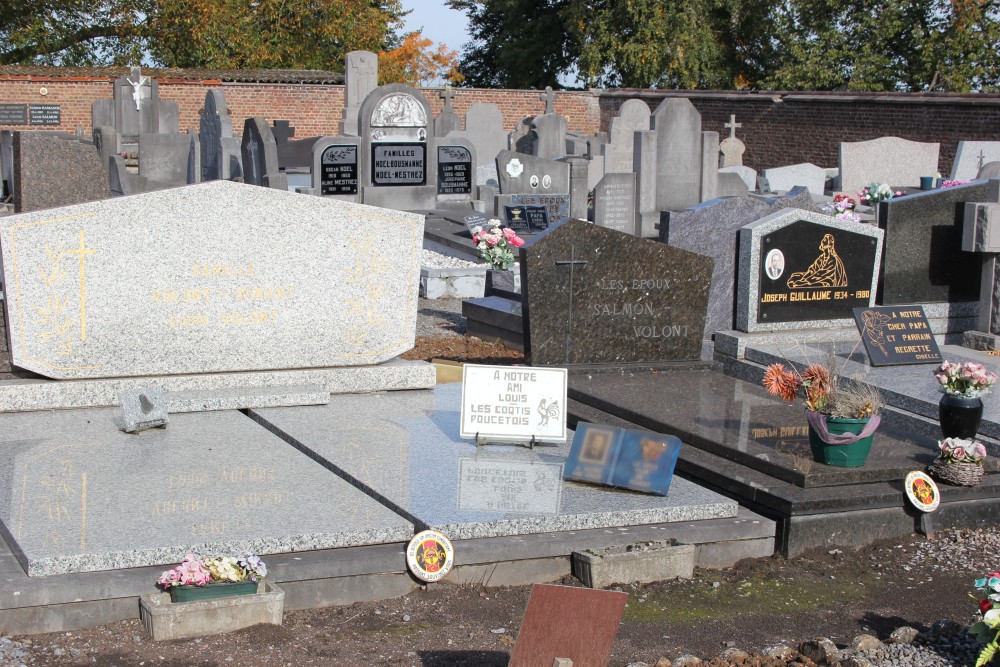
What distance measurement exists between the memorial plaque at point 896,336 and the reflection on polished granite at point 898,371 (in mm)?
65

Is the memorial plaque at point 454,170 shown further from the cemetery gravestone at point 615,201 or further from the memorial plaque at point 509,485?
the memorial plaque at point 509,485

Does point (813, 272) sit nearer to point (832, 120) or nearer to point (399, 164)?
point (399, 164)

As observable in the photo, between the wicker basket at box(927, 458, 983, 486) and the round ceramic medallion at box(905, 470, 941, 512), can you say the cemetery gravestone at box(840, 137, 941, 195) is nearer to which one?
the wicker basket at box(927, 458, 983, 486)

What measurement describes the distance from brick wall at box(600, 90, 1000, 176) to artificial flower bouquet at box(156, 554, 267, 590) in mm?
23424

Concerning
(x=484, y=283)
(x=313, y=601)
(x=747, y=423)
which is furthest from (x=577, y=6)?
(x=313, y=601)

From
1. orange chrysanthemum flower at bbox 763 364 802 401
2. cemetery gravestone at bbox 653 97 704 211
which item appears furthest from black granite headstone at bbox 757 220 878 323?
cemetery gravestone at bbox 653 97 704 211

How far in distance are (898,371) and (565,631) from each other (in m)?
5.40

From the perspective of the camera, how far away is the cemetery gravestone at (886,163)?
2166cm

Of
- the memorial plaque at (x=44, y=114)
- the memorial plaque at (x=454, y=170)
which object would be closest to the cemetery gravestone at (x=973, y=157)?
the memorial plaque at (x=454, y=170)

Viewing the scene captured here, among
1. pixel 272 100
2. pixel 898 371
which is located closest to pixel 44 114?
pixel 272 100

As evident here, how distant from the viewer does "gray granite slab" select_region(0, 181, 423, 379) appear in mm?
6863

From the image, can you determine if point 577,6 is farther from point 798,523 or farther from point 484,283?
point 798,523

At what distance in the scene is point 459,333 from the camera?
1113cm

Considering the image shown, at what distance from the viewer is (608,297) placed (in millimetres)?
8273
